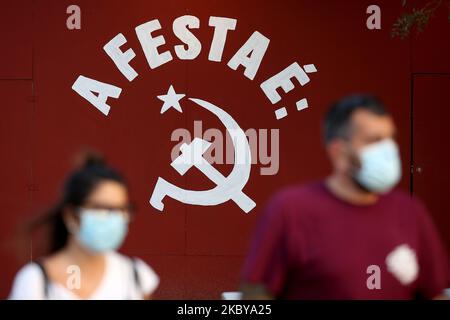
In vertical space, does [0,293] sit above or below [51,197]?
below

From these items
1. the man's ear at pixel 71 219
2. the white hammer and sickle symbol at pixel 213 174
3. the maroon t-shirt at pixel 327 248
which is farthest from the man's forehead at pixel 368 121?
the white hammer and sickle symbol at pixel 213 174

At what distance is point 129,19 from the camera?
27.5 ft

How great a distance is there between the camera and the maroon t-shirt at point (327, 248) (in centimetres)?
342

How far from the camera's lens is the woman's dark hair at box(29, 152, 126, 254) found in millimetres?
3598

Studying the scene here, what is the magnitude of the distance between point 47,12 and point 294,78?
7.57ft

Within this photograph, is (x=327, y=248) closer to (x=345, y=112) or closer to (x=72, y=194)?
(x=345, y=112)

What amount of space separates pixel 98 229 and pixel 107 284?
21 centimetres

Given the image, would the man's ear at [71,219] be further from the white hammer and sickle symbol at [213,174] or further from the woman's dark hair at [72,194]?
the white hammer and sickle symbol at [213,174]

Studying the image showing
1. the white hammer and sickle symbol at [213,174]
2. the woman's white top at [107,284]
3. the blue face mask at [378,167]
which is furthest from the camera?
the white hammer and sickle symbol at [213,174]

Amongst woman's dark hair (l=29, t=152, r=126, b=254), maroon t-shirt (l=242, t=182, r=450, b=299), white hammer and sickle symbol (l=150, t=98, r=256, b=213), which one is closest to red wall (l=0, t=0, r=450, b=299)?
white hammer and sickle symbol (l=150, t=98, r=256, b=213)

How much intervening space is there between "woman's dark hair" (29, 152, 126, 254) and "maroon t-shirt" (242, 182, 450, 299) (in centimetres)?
65

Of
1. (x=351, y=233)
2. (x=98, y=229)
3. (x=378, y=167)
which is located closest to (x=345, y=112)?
(x=378, y=167)

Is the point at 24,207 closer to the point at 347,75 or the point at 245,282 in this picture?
the point at 347,75
